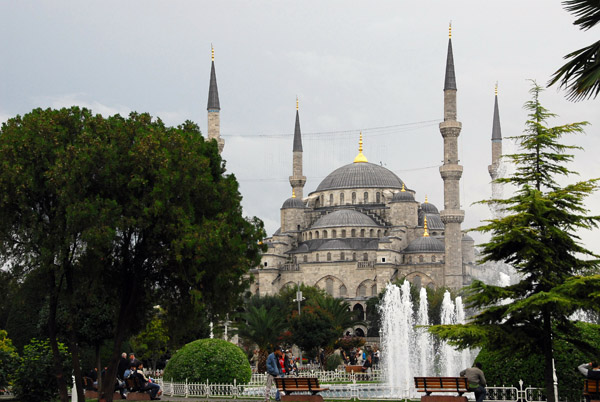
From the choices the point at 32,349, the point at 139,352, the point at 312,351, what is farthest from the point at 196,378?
the point at 312,351

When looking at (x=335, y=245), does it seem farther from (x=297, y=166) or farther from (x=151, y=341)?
(x=151, y=341)

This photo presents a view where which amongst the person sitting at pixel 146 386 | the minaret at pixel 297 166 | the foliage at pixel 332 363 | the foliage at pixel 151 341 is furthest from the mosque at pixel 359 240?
the person sitting at pixel 146 386

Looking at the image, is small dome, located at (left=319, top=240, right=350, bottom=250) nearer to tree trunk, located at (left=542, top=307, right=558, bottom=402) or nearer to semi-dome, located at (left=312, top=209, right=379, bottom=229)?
semi-dome, located at (left=312, top=209, right=379, bottom=229)

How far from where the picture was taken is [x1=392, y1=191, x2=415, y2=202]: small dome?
70812 mm

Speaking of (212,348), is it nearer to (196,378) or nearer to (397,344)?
(196,378)

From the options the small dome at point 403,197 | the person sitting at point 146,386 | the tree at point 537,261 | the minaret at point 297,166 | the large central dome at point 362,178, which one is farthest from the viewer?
the large central dome at point 362,178

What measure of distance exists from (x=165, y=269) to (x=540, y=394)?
708 cm

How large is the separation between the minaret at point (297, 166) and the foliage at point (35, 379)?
177 ft

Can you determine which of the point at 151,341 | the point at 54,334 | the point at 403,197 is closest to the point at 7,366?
the point at 54,334

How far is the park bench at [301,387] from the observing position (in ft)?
47.8

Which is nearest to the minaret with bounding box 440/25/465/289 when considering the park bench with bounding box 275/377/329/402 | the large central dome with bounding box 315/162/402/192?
the large central dome with bounding box 315/162/402/192

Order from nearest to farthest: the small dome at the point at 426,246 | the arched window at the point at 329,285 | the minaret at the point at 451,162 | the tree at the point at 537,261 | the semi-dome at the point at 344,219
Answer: the tree at the point at 537,261 → the minaret at the point at 451,162 → the small dome at the point at 426,246 → the arched window at the point at 329,285 → the semi-dome at the point at 344,219

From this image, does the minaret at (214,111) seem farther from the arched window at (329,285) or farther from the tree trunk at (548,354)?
the tree trunk at (548,354)

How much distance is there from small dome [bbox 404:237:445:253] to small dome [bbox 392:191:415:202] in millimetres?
5397
